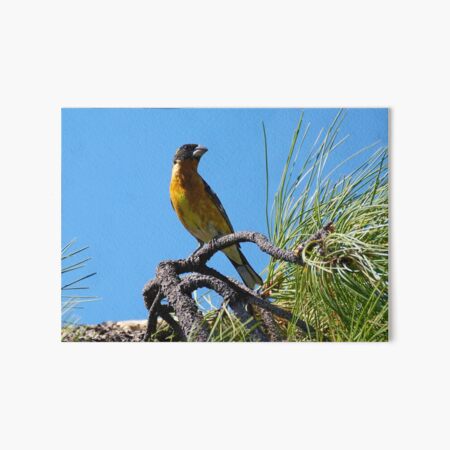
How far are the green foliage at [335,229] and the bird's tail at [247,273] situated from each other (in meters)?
0.03

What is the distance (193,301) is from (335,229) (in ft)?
1.48

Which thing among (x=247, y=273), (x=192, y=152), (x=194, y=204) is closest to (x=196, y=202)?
(x=194, y=204)

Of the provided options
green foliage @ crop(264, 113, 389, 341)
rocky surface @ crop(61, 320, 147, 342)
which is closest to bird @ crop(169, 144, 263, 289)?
green foliage @ crop(264, 113, 389, 341)

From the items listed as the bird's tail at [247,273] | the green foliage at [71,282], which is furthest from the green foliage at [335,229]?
the green foliage at [71,282]

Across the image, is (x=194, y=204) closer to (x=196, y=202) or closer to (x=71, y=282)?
(x=196, y=202)

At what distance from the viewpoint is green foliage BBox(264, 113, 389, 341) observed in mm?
2410

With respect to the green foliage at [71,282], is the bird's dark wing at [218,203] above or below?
above

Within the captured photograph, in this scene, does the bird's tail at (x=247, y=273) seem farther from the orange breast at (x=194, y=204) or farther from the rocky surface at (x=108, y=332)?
the rocky surface at (x=108, y=332)

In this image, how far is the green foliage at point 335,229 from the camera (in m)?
2.41

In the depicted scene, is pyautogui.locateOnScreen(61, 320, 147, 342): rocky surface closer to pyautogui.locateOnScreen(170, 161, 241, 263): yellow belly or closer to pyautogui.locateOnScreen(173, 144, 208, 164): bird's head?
pyautogui.locateOnScreen(170, 161, 241, 263): yellow belly

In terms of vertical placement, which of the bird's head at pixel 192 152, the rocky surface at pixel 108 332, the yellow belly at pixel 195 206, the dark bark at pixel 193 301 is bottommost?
the rocky surface at pixel 108 332
